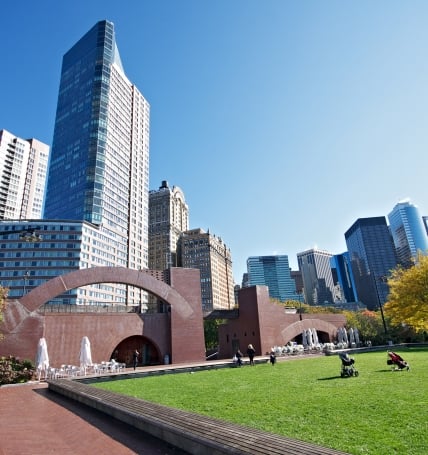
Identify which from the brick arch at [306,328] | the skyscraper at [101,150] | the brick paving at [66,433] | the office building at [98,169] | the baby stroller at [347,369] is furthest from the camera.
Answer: the skyscraper at [101,150]

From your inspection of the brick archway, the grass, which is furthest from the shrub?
the grass

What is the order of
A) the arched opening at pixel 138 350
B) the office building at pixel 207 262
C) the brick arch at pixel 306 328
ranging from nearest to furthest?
the arched opening at pixel 138 350 → the brick arch at pixel 306 328 → the office building at pixel 207 262

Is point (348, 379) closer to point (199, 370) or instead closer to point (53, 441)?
point (53, 441)

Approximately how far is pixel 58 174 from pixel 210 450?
11569 cm

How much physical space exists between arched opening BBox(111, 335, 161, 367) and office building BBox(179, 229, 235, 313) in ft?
315

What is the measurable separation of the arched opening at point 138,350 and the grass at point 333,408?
18.4m

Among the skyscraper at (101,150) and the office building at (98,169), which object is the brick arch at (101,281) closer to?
the office building at (98,169)

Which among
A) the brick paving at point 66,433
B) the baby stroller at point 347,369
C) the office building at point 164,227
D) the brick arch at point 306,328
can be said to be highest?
the office building at point 164,227

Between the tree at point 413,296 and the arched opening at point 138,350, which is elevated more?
the tree at point 413,296

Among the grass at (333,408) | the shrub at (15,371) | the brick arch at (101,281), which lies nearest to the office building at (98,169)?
the brick arch at (101,281)

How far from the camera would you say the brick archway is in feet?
78.4

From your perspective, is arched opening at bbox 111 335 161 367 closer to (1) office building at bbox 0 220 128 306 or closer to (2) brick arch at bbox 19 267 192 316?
(2) brick arch at bbox 19 267 192 316

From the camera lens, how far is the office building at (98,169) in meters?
91.2

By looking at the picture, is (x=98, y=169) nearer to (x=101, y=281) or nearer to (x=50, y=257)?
(x=50, y=257)
